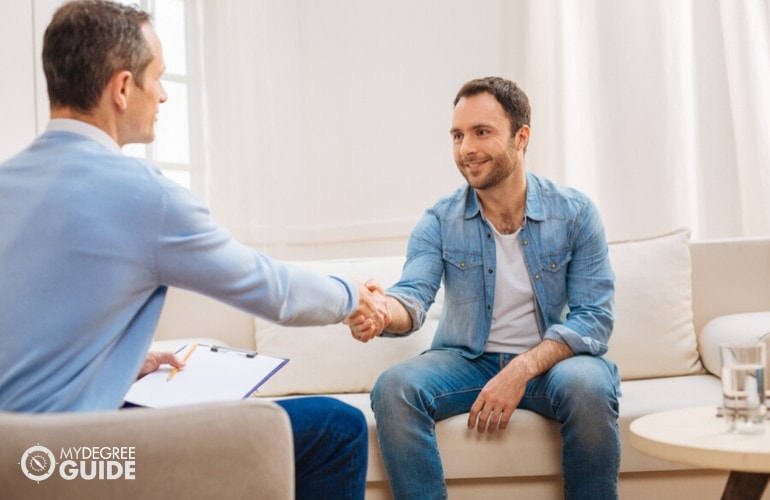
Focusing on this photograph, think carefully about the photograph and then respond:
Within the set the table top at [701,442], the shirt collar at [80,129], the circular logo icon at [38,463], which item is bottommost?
the table top at [701,442]

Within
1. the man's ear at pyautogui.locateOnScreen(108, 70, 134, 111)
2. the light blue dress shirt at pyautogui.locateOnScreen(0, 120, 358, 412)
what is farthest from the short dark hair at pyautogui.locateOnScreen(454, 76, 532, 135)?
the light blue dress shirt at pyautogui.locateOnScreen(0, 120, 358, 412)

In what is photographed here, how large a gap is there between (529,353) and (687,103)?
1.59m

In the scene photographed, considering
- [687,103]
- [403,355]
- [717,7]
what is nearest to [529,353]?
[403,355]

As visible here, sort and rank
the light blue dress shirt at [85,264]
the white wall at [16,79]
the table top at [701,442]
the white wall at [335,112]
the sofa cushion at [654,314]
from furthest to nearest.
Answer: the white wall at [335,112] → the white wall at [16,79] → the sofa cushion at [654,314] → the table top at [701,442] → the light blue dress shirt at [85,264]

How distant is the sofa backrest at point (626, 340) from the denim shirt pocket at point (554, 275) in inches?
11.9

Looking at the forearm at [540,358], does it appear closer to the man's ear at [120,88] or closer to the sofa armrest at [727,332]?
the sofa armrest at [727,332]

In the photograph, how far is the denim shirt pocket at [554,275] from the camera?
2.29 m

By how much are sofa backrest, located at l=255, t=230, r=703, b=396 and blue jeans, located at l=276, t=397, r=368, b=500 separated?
3.60 feet

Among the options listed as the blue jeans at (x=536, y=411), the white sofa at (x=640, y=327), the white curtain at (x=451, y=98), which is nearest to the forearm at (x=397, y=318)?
the blue jeans at (x=536, y=411)

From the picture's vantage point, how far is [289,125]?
404 centimetres

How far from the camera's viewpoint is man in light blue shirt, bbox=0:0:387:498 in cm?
115

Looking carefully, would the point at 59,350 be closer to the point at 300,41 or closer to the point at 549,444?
the point at 549,444

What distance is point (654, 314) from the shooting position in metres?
2.50

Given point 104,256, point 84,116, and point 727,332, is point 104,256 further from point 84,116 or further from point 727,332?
point 727,332
